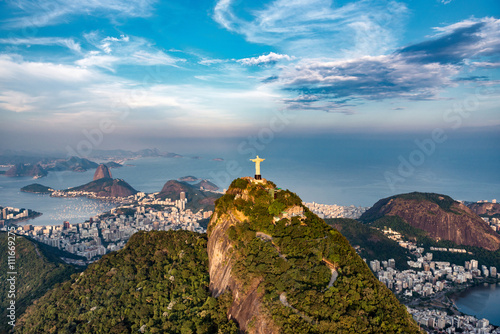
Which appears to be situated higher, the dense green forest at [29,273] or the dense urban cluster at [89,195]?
the dense green forest at [29,273]

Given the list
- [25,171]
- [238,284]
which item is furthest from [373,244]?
[25,171]

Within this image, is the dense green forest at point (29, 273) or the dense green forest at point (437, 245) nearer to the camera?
the dense green forest at point (29, 273)

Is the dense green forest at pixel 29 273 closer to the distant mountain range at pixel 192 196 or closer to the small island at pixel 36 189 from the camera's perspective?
the distant mountain range at pixel 192 196

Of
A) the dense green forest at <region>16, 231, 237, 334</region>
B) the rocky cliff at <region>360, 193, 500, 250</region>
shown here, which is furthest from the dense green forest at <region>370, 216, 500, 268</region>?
the dense green forest at <region>16, 231, 237, 334</region>

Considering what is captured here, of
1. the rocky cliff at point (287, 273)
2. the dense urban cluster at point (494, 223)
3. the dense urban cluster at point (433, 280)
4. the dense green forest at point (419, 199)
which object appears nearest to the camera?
the rocky cliff at point (287, 273)

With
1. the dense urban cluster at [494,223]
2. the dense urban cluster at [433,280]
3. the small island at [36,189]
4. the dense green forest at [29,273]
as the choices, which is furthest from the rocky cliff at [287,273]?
the small island at [36,189]

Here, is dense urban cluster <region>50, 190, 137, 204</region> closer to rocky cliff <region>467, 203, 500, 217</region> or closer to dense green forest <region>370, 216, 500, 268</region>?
dense green forest <region>370, 216, 500, 268</region>
